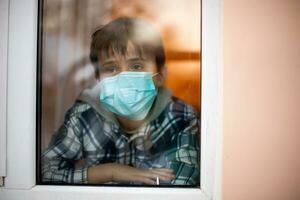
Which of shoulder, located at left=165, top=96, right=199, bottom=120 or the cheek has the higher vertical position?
the cheek

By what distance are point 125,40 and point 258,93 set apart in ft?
2.09

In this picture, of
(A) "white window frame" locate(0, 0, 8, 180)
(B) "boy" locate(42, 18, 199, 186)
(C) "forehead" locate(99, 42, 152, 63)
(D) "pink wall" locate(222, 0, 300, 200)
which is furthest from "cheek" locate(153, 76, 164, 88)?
(A) "white window frame" locate(0, 0, 8, 180)

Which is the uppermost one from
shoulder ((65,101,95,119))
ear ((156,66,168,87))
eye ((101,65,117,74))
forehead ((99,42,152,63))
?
forehead ((99,42,152,63))

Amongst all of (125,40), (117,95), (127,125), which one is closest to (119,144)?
(127,125)

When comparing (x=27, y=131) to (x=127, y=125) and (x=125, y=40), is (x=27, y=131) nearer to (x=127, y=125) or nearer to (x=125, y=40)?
(x=127, y=125)

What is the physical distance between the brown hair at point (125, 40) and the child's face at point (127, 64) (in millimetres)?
18

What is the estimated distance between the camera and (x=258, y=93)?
0.85m

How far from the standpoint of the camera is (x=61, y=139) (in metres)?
0.98

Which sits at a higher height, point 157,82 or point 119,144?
point 157,82

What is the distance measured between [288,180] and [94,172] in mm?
858

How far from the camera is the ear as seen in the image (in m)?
0.95

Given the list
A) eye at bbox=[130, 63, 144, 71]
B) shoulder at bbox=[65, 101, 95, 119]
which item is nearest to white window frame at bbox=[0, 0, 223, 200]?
shoulder at bbox=[65, 101, 95, 119]

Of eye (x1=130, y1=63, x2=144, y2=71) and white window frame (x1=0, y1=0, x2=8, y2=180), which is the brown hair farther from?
white window frame (x1=0, y1=0, x2=8, y2=180)

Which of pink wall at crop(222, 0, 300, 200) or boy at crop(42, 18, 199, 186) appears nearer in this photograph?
pink wall at crop(222, 0, 300, 200)
